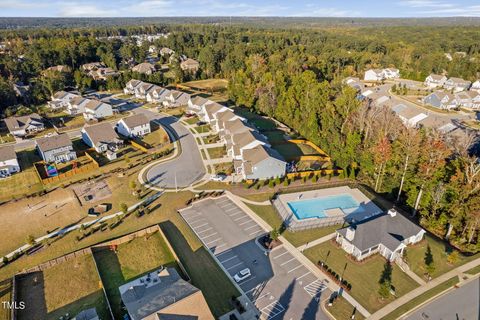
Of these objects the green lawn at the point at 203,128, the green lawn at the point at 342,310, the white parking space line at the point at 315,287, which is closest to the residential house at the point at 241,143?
the green lawn at the point at 203,128

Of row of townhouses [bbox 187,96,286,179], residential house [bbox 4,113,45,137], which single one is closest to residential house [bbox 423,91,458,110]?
row of townhouses [bbox 187,96,286,179]

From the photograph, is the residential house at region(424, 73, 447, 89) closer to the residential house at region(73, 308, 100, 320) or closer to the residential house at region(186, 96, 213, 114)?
the residential house at region(186, 96, 213, 114)

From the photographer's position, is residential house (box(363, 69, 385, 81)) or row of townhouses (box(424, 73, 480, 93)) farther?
residential house (box(363, 69, 385, 81))

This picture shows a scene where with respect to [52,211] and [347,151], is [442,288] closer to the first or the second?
[347,151]

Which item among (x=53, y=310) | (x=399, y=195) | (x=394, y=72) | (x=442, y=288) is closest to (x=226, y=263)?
(x=53, y=310)

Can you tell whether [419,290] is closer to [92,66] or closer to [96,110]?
[96,110]

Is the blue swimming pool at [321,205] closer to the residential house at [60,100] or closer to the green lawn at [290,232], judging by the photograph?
the green lawn at [290,232]
